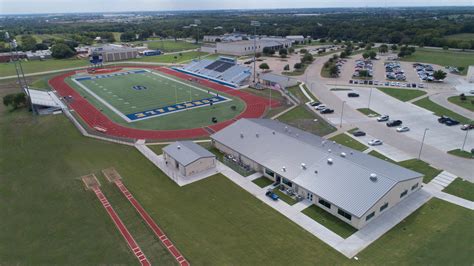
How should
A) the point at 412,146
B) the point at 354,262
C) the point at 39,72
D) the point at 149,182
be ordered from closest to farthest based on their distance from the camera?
the point at 354,262 → the point at 149,182 → the point at 412,146 → the point at 39,72

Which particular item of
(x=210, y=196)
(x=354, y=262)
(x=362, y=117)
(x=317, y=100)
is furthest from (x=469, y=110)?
(x=210, y=196)

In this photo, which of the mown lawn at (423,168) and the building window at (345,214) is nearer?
the building window at (345,214)

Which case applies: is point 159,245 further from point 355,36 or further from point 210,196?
point 355,36

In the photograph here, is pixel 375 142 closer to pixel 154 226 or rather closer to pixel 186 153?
pixel 186 153

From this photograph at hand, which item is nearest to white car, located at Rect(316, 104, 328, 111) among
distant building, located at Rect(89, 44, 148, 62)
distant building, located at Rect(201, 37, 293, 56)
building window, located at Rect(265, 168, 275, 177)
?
building window, located at Rect(265, 168, 275, 177)

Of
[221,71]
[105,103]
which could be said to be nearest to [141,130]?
[105,103]

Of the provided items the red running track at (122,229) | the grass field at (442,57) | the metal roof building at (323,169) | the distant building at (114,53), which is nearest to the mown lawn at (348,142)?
the metal roof building at (323,169)

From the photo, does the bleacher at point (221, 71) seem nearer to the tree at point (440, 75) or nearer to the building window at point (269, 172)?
the building window at point (269, 172)
